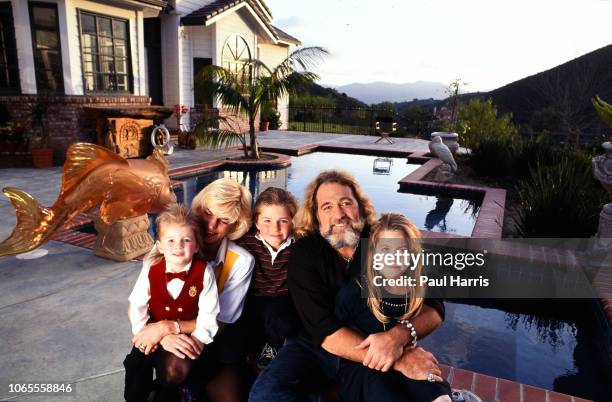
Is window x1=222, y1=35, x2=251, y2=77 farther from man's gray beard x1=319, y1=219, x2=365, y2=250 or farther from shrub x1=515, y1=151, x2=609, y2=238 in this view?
man's gray beard x1=319, y1=219, x2=365, y2=250

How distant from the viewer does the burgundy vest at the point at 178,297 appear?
2062 millimetres

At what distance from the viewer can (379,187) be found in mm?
9227

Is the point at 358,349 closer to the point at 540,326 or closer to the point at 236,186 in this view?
the point at 236,186

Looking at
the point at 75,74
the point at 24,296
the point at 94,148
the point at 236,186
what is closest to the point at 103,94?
the point at 75,74

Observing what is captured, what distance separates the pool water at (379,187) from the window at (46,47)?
3.78 metres

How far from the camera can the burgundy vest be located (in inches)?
81.2

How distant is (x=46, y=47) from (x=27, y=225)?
8507 mm

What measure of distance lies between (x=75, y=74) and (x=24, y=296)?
7.61 metres

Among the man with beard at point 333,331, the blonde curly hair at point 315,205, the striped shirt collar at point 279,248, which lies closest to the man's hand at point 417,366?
the man with beard at point 333,331

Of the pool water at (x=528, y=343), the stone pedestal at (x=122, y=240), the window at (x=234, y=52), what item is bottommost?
the pool water at (x=528, y=343)

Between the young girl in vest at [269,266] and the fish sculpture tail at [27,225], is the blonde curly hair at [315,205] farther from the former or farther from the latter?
the fish sculpture tail at [27,225]

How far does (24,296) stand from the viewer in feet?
12.0

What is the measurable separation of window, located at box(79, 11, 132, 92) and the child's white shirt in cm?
958

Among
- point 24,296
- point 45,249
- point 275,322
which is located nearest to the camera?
point 275,322
